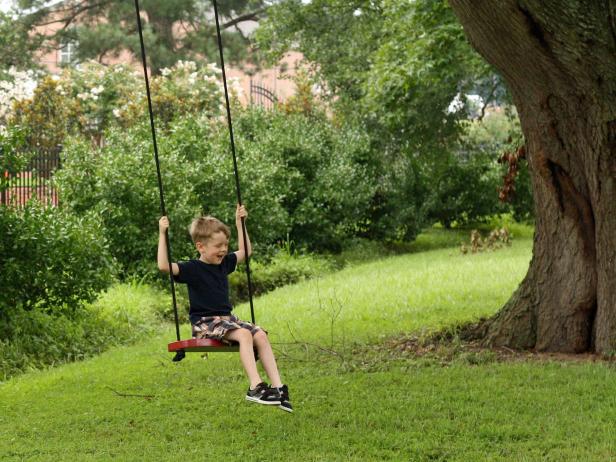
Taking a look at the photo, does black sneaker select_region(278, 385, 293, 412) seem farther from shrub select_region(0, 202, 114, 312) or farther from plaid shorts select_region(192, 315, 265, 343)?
shrub select_region(0, 202, 114, 312)

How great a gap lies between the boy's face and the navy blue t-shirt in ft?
0.17

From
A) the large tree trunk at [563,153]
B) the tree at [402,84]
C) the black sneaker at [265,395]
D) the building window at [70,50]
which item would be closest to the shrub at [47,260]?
the large tree trunk at [563,153]

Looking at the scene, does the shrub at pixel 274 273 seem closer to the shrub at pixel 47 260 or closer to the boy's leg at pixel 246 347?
the shrub at pixel 47 260

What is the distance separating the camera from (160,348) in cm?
1082

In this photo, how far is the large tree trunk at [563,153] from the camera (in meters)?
8.38

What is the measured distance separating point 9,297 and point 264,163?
768 cm

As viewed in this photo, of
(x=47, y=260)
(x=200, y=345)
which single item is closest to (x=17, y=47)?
(x=47, y=260)

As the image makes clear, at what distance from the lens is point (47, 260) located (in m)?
11.5

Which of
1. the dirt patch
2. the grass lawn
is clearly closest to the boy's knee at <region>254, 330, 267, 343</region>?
the grass lawn

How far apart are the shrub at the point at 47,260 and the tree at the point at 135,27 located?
83.1ft

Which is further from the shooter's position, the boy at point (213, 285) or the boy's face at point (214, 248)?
the boy's face at point (214, 248)

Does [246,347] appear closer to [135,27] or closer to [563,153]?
[563,153]

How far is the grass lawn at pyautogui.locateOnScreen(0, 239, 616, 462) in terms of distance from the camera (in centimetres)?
644

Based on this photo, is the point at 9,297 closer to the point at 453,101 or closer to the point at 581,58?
the point at 581,58
